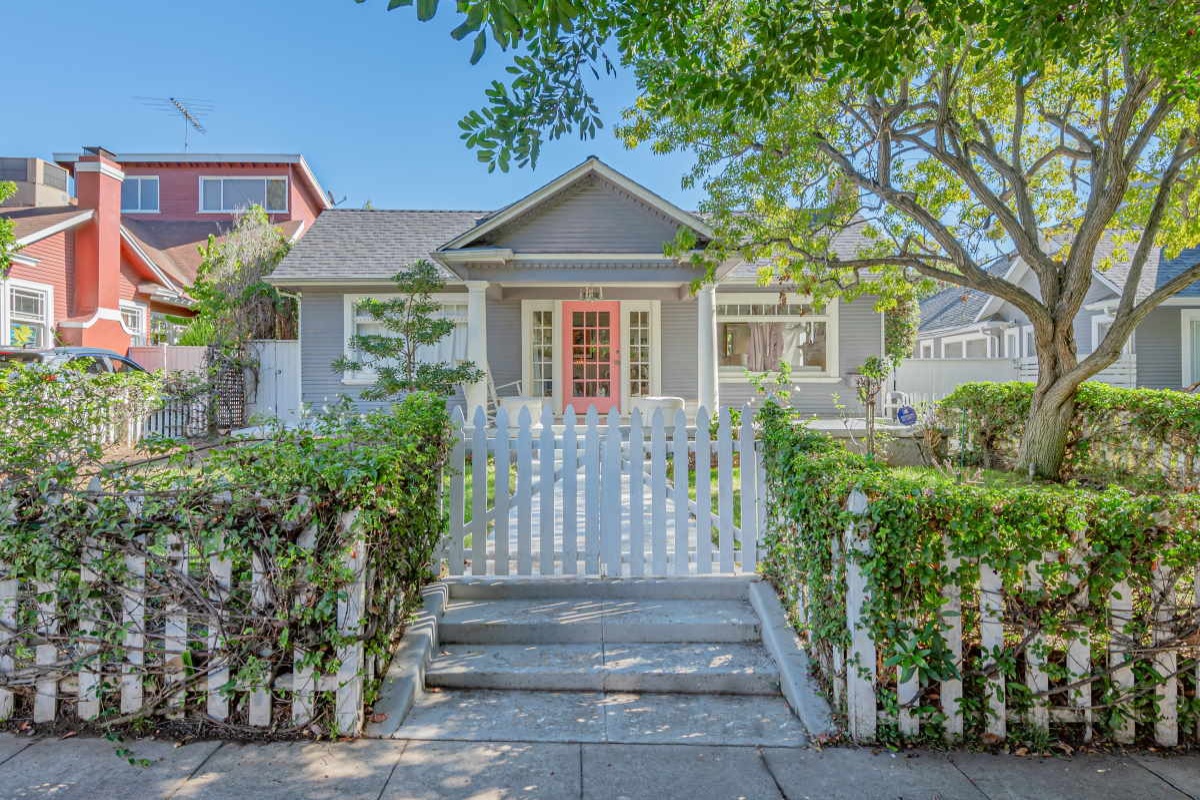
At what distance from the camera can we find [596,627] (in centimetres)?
367

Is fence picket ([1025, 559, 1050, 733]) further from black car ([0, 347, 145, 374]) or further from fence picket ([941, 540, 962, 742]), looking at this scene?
black car ([0, 347, 145, 374])

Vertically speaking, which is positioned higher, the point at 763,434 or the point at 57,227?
the point at 57,227

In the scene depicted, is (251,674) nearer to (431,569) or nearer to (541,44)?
(431,569)

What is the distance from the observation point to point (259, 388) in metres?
13.9

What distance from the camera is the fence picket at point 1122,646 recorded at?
2709mm

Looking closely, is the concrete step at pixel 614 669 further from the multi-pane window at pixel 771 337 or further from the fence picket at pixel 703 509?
the multi-pane window at pixel 771 337

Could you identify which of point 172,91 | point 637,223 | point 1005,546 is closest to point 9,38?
point 172,91

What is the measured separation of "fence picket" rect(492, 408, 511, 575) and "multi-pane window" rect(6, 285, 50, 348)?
14695 mm

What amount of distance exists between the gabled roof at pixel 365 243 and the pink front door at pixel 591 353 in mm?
2807

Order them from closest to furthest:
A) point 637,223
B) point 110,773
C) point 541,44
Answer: point 110,773 < point 541,44 < point 637,223

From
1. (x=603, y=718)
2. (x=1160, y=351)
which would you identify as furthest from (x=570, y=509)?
(x=1160, y=351)

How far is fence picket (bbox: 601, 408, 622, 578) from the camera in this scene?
421cm

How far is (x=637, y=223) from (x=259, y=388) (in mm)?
8628

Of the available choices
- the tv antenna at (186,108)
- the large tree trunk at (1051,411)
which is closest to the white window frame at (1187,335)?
the large tree trunk at (1051,411)
